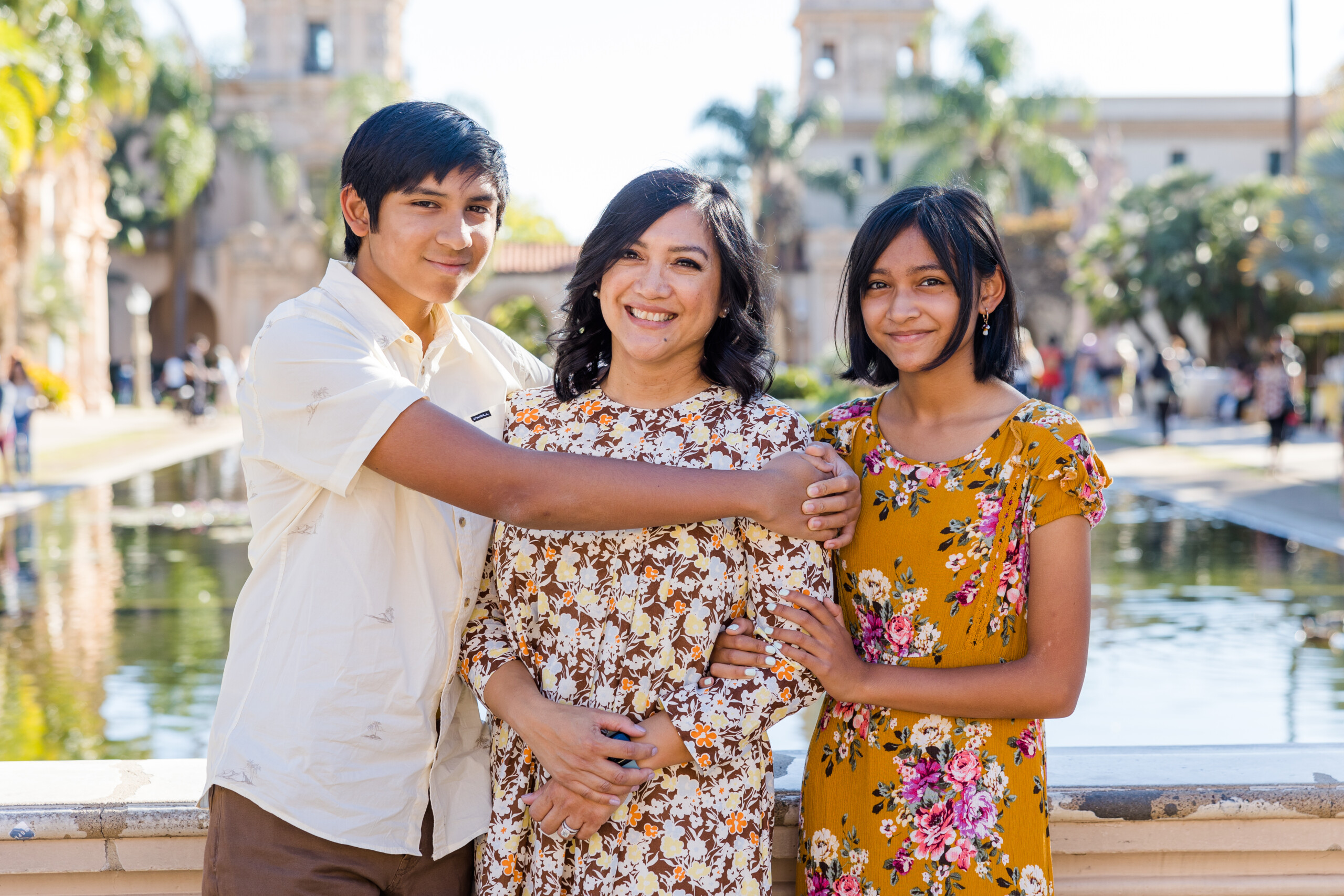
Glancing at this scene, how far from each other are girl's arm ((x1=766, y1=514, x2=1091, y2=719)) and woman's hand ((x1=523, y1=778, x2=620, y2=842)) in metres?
0.41

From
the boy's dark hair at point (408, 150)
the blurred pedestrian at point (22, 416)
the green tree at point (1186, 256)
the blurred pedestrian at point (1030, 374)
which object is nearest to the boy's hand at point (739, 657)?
the boy's dark hair at point (408, 150)

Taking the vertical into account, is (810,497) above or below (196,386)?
below

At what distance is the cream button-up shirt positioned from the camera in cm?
215

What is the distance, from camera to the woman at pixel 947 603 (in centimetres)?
220

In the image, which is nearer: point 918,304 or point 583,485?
point 583,485

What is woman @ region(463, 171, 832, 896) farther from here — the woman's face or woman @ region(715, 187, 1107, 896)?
woman @ region(715, 187, 1107, 896)

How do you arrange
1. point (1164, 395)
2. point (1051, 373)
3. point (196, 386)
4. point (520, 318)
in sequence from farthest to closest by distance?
point (520, 318), point (196, 386), point (1051, 373), point (1164, 395)

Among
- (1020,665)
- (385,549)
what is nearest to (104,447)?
(385,549)

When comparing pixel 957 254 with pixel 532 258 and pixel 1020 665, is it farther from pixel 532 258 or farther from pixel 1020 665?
pixel 532 258

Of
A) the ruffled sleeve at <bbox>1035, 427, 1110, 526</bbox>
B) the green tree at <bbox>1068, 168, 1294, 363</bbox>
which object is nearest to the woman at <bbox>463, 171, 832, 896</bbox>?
the ruffled sleeve at <bbox>1035, 427, 1110, 526</bbox>

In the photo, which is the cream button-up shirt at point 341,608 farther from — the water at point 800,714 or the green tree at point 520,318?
the green tree at point 520,318

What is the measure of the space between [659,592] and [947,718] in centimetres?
57

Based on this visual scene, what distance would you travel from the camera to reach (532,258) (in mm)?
41750

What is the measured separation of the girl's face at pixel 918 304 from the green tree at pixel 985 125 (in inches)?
1378
